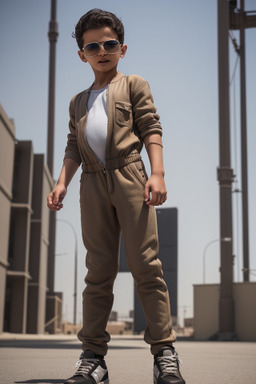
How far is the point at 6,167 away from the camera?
28.1 m

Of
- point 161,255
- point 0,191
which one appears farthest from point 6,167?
point 161,255

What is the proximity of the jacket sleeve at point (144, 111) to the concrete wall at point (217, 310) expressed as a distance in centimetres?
1587

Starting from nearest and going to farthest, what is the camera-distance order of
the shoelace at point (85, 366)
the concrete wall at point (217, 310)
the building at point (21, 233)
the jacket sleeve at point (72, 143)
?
the shoelace at point (85, 366), the jacket sleeve at point (72, 143), the concrete wall at point (217, 310), the building at point (21, 233)

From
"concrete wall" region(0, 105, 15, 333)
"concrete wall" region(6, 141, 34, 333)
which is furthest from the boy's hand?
"concrete wall" region(6, 141, 34, 333)

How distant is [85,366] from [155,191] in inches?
34.1

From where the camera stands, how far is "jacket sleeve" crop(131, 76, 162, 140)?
128 inches

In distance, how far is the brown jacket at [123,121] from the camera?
3.19 metres

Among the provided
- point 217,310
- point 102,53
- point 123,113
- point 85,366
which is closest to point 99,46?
point 102,53

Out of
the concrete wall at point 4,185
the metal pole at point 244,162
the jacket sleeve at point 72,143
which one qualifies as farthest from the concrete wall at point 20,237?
the jacket sleeve at point 72,143

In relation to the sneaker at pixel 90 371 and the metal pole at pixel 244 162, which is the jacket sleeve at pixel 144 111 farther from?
the metal pole at pixel 244 162

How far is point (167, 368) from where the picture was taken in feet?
9.55

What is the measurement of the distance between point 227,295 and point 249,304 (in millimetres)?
670

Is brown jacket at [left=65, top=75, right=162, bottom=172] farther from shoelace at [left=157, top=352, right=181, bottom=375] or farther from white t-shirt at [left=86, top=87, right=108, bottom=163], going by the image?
shoelace at [left=157, top=352, right=181, bottom=375]

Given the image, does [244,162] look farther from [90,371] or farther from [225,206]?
[90,371]
